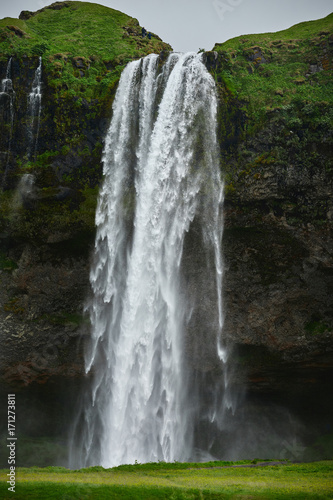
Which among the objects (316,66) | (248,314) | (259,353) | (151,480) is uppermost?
(316,66)

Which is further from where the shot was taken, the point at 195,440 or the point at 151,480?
the point at 195,440

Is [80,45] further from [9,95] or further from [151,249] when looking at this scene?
[151,249]

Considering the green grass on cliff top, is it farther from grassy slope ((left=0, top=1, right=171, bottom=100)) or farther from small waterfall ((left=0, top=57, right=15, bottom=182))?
small waterfall ((left=0, top=57, right=15, bottom=182))

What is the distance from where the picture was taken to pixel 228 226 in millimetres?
22875

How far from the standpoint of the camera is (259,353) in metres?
23.2

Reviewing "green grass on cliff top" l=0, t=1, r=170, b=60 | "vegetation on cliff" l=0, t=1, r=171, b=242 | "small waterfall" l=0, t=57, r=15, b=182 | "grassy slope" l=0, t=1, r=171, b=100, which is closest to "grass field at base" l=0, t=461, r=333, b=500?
"vegetation on cliff" l=0, t=1, r=171, b=242

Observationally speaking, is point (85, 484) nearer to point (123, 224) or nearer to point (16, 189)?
point (123, 224)

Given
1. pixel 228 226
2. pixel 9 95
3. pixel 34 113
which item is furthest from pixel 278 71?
pixel 9 95

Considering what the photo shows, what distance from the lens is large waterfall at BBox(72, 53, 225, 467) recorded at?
21.8 metres

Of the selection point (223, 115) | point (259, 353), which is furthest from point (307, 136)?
point (259, 353)

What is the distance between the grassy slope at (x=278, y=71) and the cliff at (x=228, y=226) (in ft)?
0.35

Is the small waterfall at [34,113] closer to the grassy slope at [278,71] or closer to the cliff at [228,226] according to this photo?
the cliff at [228,226]

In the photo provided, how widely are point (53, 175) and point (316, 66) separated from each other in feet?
58.6

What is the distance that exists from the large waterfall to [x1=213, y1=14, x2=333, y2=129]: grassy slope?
2193 mm
